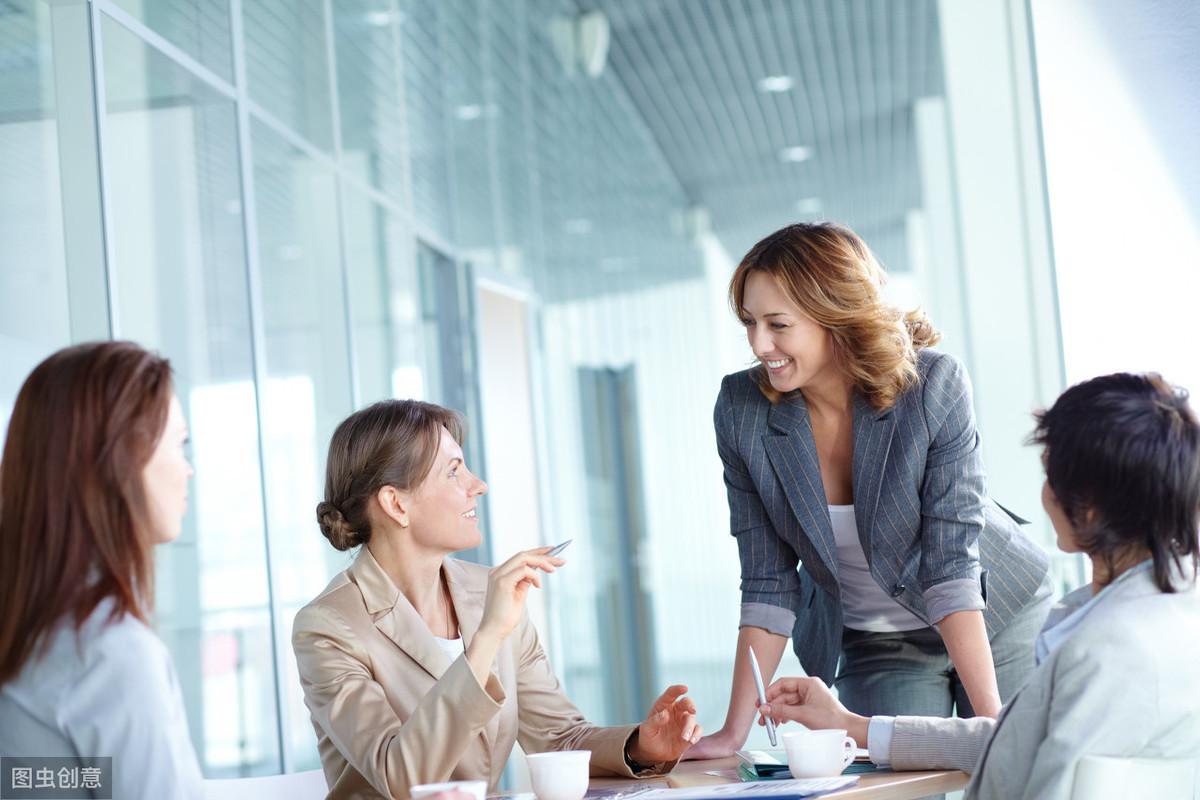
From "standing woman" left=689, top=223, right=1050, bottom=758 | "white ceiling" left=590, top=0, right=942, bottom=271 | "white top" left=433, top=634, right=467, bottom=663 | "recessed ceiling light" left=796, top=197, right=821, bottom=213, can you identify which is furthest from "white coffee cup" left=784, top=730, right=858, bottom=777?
"recessed ceiling light" left=796, top=197, right=821, bottom=213

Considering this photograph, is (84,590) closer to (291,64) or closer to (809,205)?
(291,64)

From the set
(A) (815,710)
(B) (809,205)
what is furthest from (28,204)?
(B) (809,205)

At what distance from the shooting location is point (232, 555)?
348cm

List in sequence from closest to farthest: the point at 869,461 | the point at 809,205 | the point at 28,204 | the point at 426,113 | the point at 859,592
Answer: the point at 869,461, the point at 859,592, the point at 28,204, the point at 426,113, the point at 809,205

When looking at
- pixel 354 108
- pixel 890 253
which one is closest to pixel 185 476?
pixel 354 108

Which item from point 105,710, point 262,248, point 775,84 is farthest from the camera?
point 775,84

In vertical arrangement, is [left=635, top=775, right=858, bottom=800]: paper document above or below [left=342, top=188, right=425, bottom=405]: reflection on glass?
below

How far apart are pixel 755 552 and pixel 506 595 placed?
0.68m

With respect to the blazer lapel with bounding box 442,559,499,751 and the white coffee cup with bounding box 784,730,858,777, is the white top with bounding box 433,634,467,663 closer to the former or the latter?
the blazer lapel with bounding box 442,559,499,751

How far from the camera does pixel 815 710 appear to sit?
180 centimetres

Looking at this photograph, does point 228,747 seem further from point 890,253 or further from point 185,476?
point 890,253

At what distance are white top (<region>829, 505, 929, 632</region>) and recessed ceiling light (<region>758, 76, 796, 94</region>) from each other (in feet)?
24.2

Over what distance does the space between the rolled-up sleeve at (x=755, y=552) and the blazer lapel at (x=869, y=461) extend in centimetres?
17

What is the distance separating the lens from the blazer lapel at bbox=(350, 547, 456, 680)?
1928 millimetres
